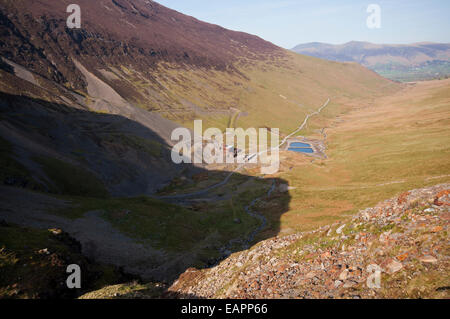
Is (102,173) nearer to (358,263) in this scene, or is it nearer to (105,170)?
(105,170)

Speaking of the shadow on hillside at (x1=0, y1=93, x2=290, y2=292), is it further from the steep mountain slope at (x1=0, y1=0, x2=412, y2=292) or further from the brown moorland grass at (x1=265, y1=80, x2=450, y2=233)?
the brown moorland grass at (x1=265, y1=80, x2=450, y2=233)

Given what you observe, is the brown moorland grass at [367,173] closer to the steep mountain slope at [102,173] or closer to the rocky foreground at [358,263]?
the steep mountain slope at [102,173]

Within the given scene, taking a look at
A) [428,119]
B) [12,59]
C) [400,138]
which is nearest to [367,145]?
[400,138]

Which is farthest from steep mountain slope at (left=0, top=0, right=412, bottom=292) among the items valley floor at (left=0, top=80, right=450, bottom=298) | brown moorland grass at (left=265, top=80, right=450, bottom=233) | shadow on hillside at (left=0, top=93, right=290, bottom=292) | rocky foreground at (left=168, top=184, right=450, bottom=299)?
rocky foreground at (left=168, top=184, right=450, bottom=299)

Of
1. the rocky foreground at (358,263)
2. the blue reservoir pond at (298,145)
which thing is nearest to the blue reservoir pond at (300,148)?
the blue reservoir pond at (298,145)

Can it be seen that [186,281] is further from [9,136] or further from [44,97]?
[44,97]
